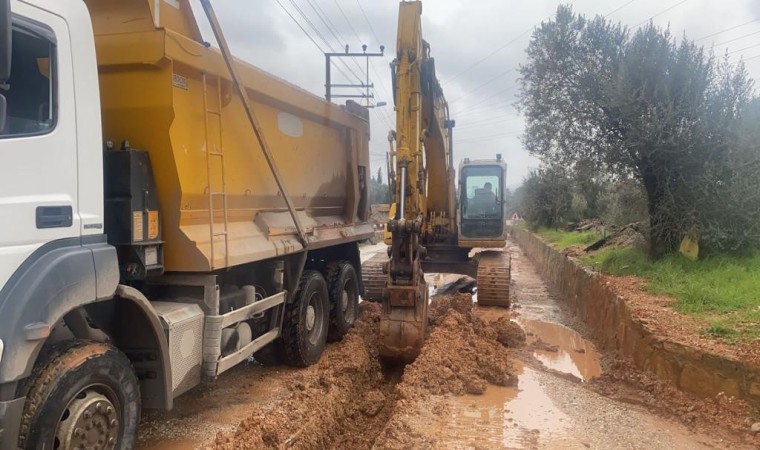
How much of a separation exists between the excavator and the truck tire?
126 inches

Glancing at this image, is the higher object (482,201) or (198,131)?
(198,131)

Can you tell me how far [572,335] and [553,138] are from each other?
14.6ft

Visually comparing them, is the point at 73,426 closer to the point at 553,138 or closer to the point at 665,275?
the point at 665,275

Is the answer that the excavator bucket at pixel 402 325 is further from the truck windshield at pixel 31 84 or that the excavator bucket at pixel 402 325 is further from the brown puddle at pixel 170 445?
the truck windshield at pixel 31 84

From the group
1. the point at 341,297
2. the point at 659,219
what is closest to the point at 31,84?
the point at 341,297

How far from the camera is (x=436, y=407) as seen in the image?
184 inches

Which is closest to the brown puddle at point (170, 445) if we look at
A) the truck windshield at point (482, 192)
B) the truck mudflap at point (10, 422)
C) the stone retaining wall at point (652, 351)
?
the truck mudflap at point (10, 422)

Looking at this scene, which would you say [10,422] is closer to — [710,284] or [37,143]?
[37,143]

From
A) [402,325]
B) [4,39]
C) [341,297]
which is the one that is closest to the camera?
Result: [4,39]

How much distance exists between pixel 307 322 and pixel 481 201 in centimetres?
607

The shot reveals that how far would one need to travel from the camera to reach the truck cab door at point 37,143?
2.69 meters

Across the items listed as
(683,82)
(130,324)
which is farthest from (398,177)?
(683,82)

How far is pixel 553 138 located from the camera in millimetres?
11477

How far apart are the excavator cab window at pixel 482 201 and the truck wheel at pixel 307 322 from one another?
515 cm
